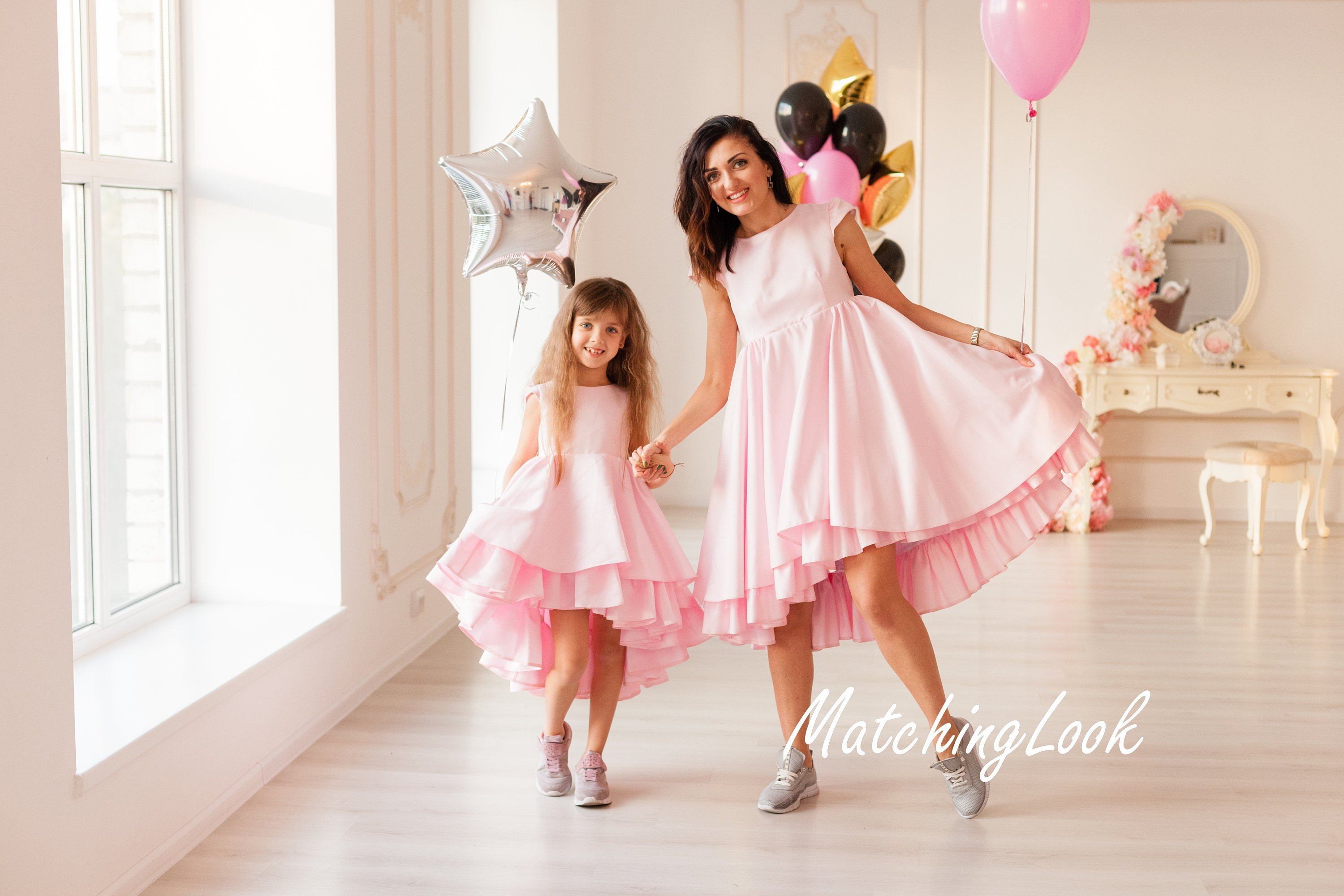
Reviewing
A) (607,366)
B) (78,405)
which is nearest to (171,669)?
(78,405)

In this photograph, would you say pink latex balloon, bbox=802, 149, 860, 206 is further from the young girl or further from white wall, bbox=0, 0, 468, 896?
the young girl

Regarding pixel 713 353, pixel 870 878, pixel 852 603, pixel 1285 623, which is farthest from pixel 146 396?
pixel 1285 623

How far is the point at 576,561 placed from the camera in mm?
2486

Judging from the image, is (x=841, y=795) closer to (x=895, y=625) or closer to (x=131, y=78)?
(x=895, y=625)

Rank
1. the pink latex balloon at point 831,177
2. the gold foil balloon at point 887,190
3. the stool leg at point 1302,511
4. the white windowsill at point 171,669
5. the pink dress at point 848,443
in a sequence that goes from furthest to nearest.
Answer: the stool leg at point 1302,511 < the gold foil balloon at point 887,190 < the pink latex balloon at point 831,177 < the pink dress at point 848,443 < the white windowsill at point 171,669

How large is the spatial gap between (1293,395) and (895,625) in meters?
4.41

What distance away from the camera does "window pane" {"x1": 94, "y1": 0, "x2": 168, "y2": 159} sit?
2.64m

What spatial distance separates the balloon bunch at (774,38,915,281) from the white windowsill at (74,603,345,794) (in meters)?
2.68

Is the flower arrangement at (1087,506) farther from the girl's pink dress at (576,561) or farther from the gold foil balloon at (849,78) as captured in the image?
the girl's pink dress at (576,561)

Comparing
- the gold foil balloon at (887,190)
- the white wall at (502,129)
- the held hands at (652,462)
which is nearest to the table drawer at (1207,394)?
the gold foil balloon at (887,190)

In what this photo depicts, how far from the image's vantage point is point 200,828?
234 cm

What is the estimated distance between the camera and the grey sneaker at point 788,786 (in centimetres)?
249

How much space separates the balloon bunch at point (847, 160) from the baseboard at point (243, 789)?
8.16ft

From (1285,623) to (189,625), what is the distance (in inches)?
141
